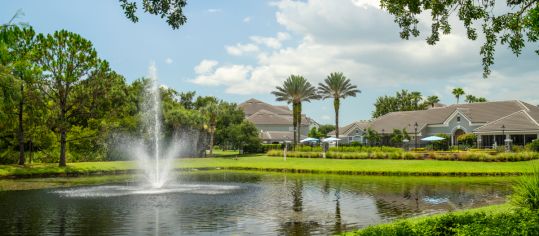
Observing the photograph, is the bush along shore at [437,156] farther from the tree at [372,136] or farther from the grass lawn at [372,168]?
the tree at [372,136]

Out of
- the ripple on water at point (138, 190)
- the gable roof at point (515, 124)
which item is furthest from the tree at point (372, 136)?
the ripple on water at point (138, 190)

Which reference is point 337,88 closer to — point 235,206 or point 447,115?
point 447,115

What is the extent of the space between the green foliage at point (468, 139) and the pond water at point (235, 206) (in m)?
37.3

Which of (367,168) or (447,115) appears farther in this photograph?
(447,115)

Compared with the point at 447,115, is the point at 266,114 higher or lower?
higher

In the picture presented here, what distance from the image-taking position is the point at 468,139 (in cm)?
→ 7125

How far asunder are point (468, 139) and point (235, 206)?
187ft

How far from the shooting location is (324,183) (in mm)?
34875

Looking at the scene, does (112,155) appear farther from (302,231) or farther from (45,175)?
(302,231)

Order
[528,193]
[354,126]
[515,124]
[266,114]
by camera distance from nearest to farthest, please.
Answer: [528,193] < [515,124] < [354,126] < [266,114]

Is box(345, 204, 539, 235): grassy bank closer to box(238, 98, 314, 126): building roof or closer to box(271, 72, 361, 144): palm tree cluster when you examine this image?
box(271, 72, 361, 144): palm tree cluster

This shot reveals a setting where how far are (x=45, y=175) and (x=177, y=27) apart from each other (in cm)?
3721

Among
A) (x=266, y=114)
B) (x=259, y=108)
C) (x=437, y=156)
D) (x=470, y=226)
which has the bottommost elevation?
(x=470, y=226)

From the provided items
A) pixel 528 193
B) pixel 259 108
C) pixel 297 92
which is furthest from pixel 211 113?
pixel 528 193
